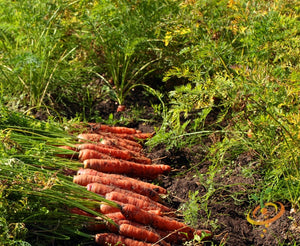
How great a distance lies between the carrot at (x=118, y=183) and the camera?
2.94 metres

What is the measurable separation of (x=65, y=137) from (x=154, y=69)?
1.23 metres

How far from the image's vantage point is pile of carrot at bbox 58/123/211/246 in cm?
268

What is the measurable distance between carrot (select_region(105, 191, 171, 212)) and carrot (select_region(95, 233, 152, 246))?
29cm

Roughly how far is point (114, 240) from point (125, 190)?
1.57ft

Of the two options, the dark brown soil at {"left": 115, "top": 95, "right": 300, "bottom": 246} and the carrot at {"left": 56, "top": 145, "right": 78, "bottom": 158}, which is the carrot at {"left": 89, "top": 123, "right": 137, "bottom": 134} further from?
the carrot at {"left": 56, "top": 145, "right": 78, "bottom": 158}

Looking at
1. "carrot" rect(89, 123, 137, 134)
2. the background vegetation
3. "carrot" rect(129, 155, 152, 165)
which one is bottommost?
"carrot" rect(129, 155, 152, 165)

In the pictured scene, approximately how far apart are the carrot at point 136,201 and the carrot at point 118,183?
0.32 feet

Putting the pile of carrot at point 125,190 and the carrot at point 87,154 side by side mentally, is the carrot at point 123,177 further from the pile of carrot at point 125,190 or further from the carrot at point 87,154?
the carrot at point 87,154

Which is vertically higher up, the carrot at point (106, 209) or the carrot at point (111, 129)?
the carrot at point (111, 129)

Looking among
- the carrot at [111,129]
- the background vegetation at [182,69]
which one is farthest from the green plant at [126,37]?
the carrot at [111,129]

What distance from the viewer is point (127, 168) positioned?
3332mm

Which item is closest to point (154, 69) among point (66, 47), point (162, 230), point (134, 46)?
point (134, 46)

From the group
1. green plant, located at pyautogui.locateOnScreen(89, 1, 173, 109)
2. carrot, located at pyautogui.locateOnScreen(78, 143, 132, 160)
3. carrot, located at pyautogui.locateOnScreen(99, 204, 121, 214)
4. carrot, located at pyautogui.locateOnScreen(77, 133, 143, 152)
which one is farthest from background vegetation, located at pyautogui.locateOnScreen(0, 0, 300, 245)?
carrot, located at pyautogui.locateOnScreen(99, 204, 121, 214)

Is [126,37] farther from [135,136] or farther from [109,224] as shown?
[109,224]
